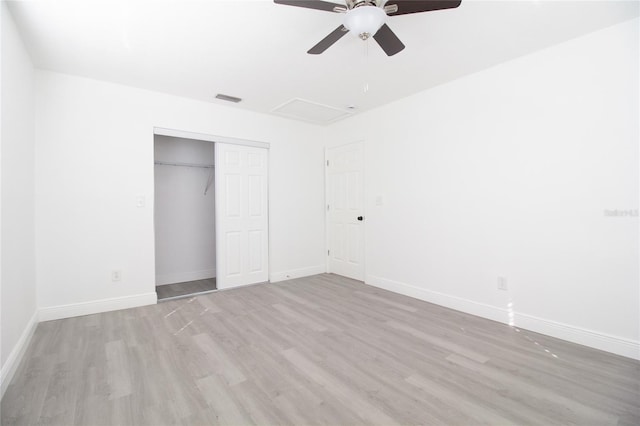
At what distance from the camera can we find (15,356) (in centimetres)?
221

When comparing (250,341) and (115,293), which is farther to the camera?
(115,293)

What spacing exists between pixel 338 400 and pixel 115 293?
117 inches

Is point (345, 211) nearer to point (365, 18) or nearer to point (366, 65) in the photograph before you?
point (366, 65)

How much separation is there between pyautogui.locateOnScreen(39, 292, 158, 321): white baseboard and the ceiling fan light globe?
3.60 m

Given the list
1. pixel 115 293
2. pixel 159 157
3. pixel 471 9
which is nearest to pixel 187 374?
pixel 115 293

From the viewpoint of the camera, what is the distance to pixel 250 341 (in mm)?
2648

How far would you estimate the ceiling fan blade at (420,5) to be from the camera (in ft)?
5.80

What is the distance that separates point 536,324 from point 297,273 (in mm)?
3232

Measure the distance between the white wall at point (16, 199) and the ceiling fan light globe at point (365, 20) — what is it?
236 cm

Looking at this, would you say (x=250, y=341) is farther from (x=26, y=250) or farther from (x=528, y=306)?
(x=528, y=306)

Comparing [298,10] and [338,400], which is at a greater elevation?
[298,10]

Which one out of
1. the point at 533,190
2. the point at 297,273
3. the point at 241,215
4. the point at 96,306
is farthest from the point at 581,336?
the point at 96,306

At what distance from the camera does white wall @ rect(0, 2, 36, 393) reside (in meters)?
2.11

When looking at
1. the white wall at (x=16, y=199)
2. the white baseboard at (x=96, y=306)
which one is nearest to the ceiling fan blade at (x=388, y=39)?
the white wall at (x=16, y=199)
